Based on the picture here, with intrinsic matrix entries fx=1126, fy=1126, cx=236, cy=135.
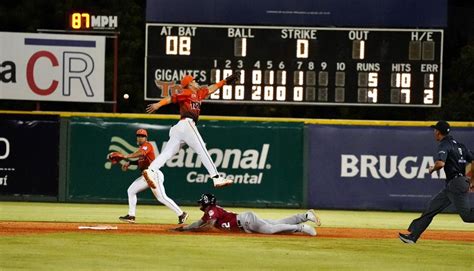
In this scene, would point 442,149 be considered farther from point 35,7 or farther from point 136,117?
point 35,7

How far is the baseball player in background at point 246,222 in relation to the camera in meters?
13.7

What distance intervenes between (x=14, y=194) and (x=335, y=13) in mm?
6905

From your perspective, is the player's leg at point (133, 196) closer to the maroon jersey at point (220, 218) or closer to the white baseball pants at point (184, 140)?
the white baseball pants at point (184, 140)

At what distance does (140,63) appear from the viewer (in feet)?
137

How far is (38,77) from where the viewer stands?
22.4 m

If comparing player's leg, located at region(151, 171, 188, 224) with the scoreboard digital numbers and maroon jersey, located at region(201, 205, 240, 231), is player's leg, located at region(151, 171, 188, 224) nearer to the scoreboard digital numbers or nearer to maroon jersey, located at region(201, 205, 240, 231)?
maroon jersey, located at region(201, 205, 240, 231)

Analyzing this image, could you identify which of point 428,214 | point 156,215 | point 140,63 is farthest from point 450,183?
point 140,63

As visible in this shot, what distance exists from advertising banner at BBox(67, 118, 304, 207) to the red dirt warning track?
16.6 ft

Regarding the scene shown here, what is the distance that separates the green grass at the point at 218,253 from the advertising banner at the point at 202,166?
23.8 feet

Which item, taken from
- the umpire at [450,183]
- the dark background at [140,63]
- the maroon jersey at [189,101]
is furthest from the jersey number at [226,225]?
the dark background at [140,63]

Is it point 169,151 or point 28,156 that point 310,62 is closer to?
point 28,156

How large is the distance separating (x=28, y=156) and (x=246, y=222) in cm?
827

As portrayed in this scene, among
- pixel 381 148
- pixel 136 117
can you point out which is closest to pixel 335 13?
pixel 381 148

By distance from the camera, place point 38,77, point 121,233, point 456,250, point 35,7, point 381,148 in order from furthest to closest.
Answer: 1. point 35,7
2. point 38,77
3. point 381,148
4. point 121,233
5. point 456,250
